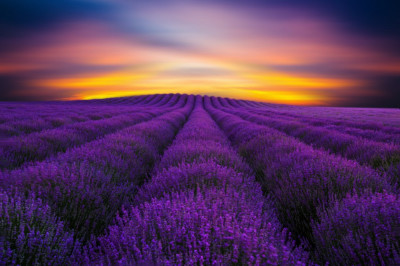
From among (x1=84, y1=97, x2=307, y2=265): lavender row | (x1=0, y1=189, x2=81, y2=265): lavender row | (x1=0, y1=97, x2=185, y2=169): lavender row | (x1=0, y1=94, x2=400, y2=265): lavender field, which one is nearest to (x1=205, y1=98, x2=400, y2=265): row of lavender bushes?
(x1=0, y1=94, x2=400, y2=265): lavender field

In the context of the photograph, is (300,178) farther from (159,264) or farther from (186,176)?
(159,264)

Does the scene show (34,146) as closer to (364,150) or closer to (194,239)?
(194,239)

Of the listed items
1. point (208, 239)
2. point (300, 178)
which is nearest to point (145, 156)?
point (300, 178)

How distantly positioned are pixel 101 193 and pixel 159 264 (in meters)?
1.63

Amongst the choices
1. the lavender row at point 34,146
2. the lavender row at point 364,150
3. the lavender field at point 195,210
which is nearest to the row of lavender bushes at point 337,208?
the lavender field at point 195,210

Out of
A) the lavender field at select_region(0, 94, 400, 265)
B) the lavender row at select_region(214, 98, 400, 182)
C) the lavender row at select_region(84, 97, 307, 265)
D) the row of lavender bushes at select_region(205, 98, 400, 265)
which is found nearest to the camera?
the lavender row at select_region(84, 97, 307, 265)

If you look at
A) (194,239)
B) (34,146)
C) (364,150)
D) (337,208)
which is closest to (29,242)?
(194,239)

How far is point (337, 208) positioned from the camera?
1.80 m

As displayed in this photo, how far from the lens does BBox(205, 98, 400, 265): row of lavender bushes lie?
1.43 metres

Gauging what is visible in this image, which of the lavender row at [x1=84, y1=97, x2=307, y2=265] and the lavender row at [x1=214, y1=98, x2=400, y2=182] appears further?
the lavender row at [x1=214, y1=98, x2=400, y2=182]

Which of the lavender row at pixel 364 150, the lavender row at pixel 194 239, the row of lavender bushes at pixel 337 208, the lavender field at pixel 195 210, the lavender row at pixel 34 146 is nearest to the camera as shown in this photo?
the lavender row at pixel 194 239

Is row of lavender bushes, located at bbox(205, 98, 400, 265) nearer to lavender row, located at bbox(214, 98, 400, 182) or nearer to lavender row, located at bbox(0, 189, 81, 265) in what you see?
lavender row, located at bbox(214, 98, 400, 182)

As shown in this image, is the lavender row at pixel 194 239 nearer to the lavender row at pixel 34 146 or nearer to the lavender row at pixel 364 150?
the lavender row at pixel 364 150

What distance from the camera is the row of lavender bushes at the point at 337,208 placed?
1.43 m
